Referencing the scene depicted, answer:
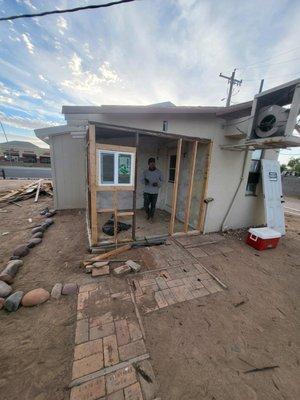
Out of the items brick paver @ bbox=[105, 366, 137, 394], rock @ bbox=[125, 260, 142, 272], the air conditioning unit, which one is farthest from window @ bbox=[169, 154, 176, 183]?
brick paver @ bbox=[105, 366, 137, 394]

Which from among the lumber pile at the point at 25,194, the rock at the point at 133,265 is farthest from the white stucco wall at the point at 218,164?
the lumber pile at the point at 25,194

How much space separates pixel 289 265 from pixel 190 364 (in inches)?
142

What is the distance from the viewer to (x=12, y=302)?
2.36 metres

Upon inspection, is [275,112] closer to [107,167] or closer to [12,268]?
[107,167]

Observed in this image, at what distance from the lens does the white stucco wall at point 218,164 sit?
4531 millimetres

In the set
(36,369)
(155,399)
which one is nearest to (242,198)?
(155,399)

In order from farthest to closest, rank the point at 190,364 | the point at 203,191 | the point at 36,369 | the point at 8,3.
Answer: the point at 203,191
the point at 8,3
the point at 190,364
the point at 36,369

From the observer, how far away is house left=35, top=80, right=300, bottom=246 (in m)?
3.51

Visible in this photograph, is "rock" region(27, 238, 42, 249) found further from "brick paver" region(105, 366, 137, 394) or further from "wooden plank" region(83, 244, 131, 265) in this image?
"brick paver" region(105, 366, 137, 394)

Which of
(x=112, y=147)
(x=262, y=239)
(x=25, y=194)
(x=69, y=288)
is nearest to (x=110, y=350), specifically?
(x=69, y=288)

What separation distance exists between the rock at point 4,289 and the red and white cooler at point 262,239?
543 cm

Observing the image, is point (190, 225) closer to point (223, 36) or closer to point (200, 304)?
point (200, 304)

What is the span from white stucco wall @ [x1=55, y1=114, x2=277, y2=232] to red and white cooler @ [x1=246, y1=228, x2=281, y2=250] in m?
0.91

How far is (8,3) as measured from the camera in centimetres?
253
